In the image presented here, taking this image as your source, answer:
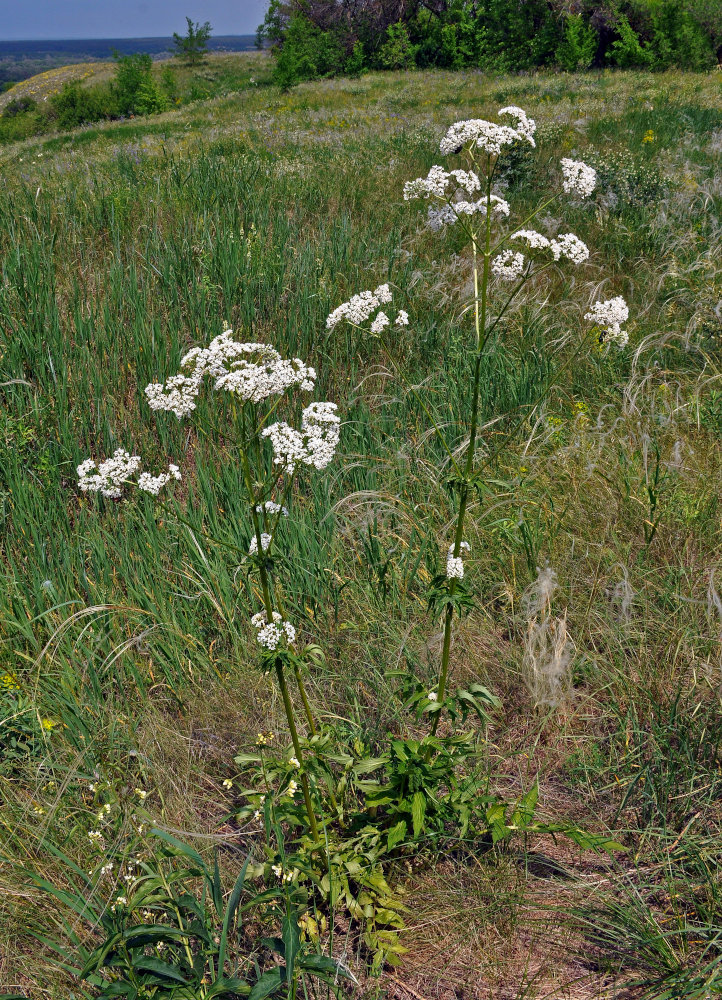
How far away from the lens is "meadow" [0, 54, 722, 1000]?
188 centimetres

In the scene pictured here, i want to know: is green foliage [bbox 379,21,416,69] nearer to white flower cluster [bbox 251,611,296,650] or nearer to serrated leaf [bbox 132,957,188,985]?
white flower cluster [bbox 251,611,296,650]

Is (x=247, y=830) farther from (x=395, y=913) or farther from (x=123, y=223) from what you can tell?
(x=123, y=223)

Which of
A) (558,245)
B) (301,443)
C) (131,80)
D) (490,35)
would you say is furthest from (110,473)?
(131,80)

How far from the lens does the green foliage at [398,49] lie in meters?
34.2

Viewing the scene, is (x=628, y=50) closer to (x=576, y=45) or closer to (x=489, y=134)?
(x=576, y=45)

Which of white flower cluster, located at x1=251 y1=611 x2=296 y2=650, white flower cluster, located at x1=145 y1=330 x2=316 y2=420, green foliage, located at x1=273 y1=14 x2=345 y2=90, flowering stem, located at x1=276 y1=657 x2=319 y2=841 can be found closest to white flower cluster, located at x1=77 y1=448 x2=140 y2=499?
white flower cluster, located at x1=145 y1=330 x2=316 y2=420

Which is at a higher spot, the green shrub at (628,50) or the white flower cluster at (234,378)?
the green shrub at (628,50)

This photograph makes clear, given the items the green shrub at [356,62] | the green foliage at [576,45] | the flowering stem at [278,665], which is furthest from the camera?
the green shrub at [356,62]

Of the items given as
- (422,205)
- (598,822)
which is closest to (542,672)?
(598,822)

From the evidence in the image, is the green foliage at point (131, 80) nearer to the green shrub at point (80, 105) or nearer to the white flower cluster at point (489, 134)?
the green shrub at point (80, 105)

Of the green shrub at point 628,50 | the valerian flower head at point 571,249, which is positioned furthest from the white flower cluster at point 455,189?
the green shrub at point 628,50

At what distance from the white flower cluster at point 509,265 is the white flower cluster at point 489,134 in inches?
11.6

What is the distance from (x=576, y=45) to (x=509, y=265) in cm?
3115

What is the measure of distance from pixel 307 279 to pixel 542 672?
358cm
